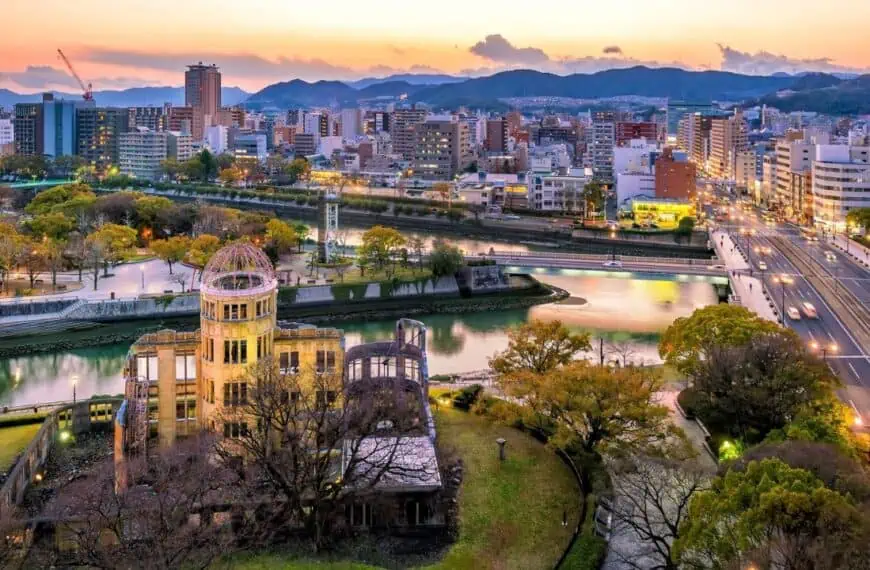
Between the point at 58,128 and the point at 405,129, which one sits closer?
the point at 405,129

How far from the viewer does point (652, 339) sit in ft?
63.6

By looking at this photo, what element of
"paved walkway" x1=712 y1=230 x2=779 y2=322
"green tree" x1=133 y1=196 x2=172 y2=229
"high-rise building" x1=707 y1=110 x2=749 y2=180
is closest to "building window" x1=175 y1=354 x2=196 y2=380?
"paved walkway" x1=712 y1=230 x2=779 y2=322

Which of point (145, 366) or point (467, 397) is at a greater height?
point (145, 366)

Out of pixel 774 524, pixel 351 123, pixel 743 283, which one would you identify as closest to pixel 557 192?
pixel 743 283

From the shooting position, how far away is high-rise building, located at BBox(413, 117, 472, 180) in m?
51.8

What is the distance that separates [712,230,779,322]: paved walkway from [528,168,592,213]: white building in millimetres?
11044

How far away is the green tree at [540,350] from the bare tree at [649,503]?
323 centimetres

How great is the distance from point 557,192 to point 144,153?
3191cm

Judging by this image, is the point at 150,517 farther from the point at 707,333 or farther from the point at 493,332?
the point at 493,332

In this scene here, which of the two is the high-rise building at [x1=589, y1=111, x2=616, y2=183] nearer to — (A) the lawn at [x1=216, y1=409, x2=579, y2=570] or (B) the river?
(B) the river

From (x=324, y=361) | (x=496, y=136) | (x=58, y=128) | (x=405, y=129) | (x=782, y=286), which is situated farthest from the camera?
(x=496, y=136)

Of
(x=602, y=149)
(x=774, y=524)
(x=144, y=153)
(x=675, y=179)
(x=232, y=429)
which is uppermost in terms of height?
(x=602, y=149)

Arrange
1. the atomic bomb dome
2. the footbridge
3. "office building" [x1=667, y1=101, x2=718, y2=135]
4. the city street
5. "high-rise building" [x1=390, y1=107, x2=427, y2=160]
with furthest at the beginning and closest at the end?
1. "office building" [x1=667, y1=101, x2=718, y2=135]
2. "high-rise building" [x1=390, y1=107, x2=427, y2=160]
3. the footbridge
4. the city street
5. the atomic bomb dome

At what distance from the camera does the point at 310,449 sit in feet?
29.6
